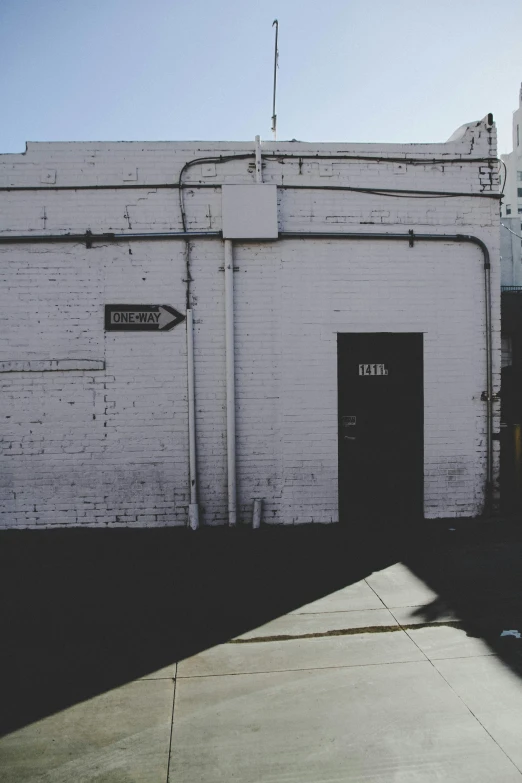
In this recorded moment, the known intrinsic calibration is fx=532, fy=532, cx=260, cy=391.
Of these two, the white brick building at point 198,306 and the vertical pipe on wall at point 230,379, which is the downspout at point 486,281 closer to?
the white brick building at point 198,306

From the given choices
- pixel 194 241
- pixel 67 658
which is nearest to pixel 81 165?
pixel 194 241

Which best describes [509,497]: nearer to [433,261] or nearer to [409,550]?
[409,550]

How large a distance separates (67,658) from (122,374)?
3692mm

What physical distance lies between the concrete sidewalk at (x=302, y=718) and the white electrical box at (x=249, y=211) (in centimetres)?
462

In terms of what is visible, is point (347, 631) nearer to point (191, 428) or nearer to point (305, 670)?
point (305, 670)

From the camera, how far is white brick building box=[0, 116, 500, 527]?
22.1ft

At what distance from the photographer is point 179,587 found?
16.7ft

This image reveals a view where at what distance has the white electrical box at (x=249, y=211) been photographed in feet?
21.9

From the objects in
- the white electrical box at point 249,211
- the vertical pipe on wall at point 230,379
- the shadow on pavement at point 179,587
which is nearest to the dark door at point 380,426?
the shadow on pavement at point 179,587

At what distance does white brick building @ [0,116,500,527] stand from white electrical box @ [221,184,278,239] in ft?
0.25

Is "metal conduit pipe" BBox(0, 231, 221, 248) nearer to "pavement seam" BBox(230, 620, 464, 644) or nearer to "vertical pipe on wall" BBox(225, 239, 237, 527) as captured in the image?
"vertical pipe on wall" BBox(225, 239, 237, 527)

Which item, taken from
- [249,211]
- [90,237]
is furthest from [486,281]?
[90,237]

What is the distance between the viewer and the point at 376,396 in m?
7.09

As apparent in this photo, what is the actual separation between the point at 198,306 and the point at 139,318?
77 centimetres
